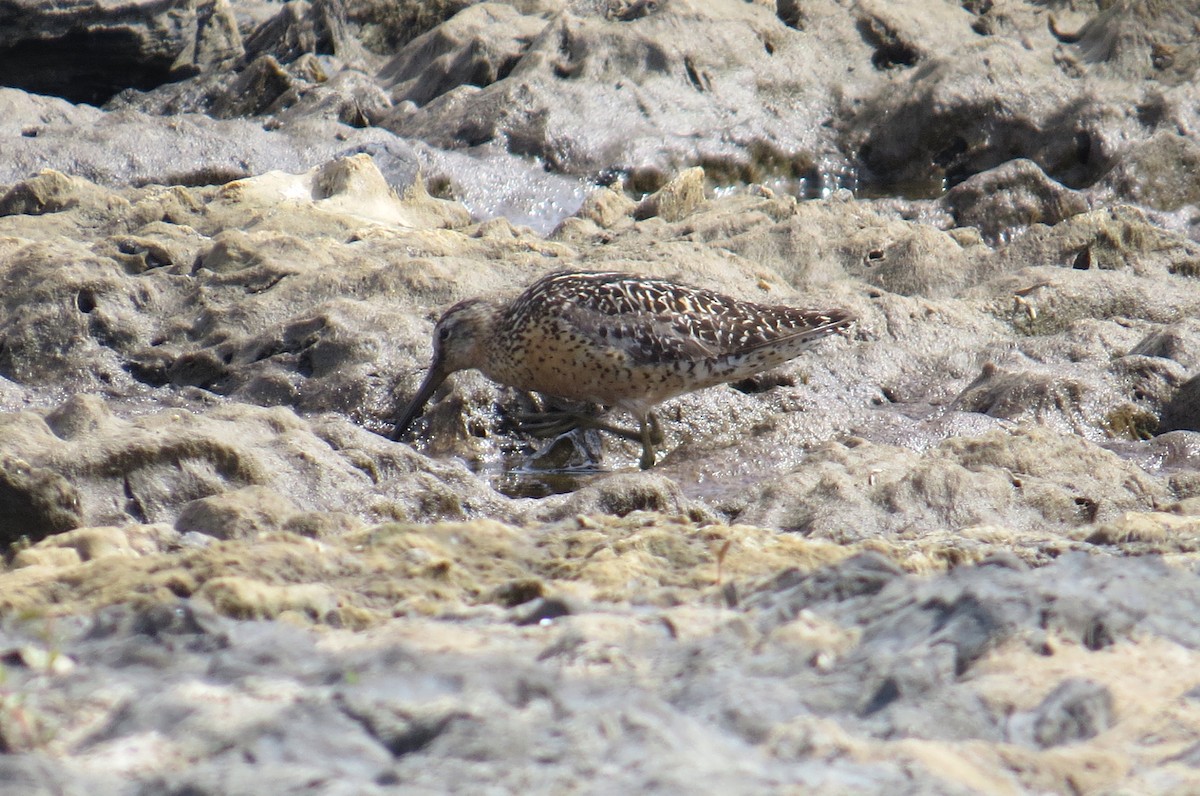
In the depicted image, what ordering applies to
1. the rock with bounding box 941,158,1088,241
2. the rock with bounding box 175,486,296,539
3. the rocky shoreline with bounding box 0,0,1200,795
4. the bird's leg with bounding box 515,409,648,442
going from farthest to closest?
1. the rock with bounding box 941,158,1088,241
2. the bird's leg with bounding box 515,409,648,442
3. the rock with bounding box 175,486,296,539
4. the rocky shoreline with bounding box 0,0,1200,795

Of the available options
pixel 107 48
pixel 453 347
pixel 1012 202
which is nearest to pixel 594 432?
pixel 453 347

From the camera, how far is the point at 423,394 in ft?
23.7

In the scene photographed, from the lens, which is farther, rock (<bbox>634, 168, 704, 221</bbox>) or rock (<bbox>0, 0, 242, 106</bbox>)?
rock (<bbox>0, 0, 242, 106</bbox>)

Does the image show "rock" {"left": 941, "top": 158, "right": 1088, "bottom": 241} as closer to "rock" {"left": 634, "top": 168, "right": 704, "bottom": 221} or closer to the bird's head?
"rock" {"left": 634, "top": 168, "right": 704, "bottom": 221}

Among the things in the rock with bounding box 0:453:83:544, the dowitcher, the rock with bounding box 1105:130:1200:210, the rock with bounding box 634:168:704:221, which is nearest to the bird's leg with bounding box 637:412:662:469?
the dowitcher

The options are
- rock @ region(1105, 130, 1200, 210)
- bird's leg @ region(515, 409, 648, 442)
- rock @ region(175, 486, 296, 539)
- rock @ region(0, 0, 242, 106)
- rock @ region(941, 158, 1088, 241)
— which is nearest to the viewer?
rock @ region(175, 486, 296, 539)

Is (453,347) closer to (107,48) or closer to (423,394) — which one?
(423,394)

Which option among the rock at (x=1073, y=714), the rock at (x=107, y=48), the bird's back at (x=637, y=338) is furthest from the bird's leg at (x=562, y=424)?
the rock at (x=107, y=48)

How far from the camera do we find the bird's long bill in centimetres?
714

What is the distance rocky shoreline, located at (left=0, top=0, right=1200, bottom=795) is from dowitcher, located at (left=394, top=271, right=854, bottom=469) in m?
0.28

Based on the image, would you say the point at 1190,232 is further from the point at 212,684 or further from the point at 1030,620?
the point at 212,684

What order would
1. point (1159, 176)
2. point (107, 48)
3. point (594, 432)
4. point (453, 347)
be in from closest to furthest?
point (453, 347) < point (594, 432) < point (1159, 176) < point (107, 48)

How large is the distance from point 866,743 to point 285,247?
6.57m

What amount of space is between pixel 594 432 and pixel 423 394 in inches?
38.5
